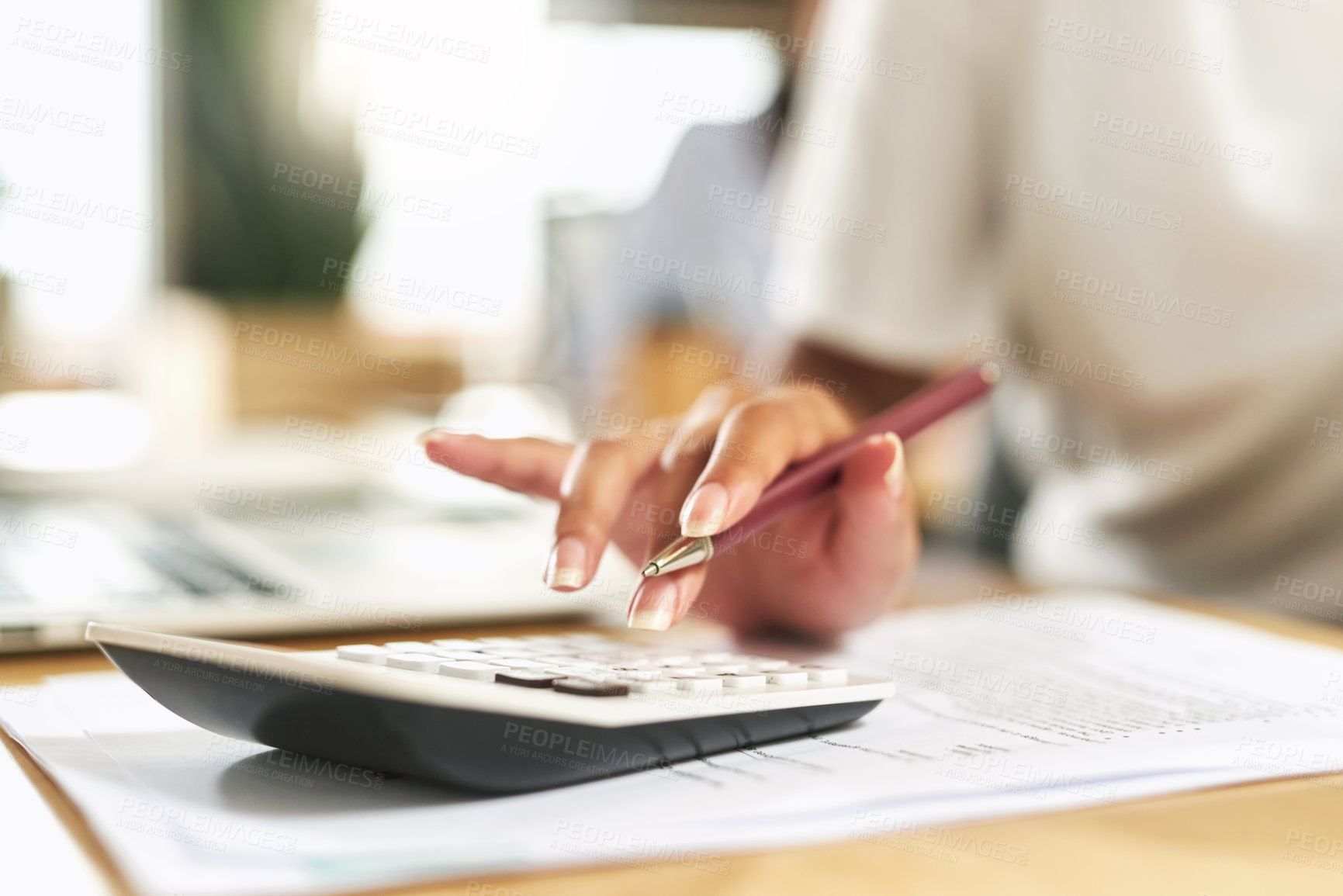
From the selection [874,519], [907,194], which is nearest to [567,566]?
[874,519]

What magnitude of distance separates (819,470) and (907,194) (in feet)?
1.47

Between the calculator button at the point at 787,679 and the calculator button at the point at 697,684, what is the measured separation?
0.06 ft

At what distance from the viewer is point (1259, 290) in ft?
2.18

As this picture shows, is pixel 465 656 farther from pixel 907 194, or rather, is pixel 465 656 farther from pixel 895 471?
pixel 907 194

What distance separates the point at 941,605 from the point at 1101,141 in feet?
1.19

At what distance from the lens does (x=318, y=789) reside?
0.26 metres

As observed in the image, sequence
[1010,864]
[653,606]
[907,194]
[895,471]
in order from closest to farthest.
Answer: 1. [1010,864]
2. [653,606]
3. [895,471]
4. [907,194]

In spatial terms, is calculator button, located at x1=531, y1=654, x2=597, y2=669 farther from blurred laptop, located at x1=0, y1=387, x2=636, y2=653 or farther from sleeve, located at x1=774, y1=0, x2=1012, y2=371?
sleeve, located at x1=774, y1=0, x2=1012, y2=371

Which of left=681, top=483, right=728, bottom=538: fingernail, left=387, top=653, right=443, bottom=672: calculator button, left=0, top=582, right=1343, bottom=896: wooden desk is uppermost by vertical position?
left=681, top=483, right=728, bottom=538: fingernail

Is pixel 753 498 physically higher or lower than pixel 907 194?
lower

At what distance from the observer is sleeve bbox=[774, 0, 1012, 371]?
31.5 inches

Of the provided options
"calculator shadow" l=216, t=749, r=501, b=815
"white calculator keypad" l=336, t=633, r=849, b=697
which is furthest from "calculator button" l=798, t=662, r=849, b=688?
"calculator shadow" l=216, t=749, r=501, b=815

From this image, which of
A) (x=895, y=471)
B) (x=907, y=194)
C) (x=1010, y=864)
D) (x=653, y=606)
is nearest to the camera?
(x=1010, y=864)

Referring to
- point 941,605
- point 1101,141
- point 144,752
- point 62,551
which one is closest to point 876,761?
point 144,752
